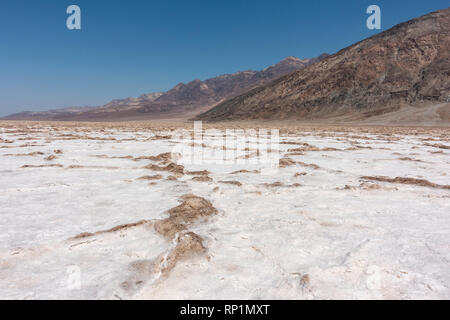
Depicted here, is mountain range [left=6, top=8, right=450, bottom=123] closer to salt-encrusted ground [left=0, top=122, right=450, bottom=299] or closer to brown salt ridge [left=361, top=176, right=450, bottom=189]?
brown salt ridge [left=361, top=176, right=450, bottom=189]

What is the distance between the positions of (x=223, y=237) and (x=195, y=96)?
142 m

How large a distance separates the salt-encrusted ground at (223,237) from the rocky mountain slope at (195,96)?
9869cm

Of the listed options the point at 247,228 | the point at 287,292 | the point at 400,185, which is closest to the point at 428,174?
the point at 400,185

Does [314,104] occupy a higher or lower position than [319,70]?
lower

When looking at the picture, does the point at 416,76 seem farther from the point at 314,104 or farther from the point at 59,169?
the point at 59,169

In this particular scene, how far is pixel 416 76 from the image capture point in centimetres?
3791

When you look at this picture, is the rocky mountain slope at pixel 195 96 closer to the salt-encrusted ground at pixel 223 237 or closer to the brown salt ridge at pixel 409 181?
the brown salt ridge at pixel 409 181

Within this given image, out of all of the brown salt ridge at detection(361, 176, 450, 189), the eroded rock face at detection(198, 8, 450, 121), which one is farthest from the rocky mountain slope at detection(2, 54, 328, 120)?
the brown salt ridge at detection(361, 176, 450, 189)

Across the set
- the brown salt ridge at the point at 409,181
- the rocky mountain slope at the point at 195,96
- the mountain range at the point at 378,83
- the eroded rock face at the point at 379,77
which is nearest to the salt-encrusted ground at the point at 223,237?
the brown salt ridge at the point at 409,181

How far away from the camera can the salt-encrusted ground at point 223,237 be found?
1619 mm

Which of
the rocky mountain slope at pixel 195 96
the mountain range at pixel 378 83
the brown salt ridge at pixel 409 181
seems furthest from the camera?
the rocky mountain slope at pixel 195 96

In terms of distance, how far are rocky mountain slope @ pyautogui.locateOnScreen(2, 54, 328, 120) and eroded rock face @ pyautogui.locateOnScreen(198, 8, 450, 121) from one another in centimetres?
5555

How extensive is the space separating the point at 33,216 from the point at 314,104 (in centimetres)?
4568
